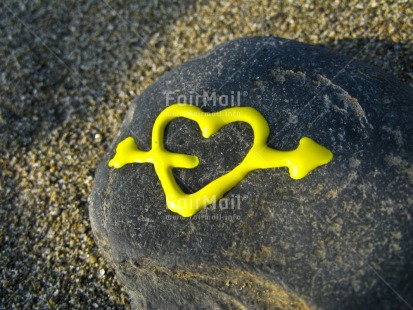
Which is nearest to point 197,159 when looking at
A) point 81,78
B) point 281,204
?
point 281,204

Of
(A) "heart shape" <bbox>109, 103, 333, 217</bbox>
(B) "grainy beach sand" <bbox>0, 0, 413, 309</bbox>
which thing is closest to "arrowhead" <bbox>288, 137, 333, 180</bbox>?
(A) "heart shape" <bbox>109, 103, 333, 217</bbox>

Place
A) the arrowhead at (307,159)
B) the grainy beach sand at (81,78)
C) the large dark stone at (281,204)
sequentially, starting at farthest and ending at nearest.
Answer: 1. the grainy beach sand at (81,78)
2. the arrowhead at (307,159)
3. the large dark stone at (281,204)

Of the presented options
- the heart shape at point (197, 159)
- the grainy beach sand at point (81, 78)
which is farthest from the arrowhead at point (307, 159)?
the grainy beach sand at point (81, 78)

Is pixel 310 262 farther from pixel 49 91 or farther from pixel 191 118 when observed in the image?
pixel 49 91

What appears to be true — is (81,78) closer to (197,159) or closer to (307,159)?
(197,159)

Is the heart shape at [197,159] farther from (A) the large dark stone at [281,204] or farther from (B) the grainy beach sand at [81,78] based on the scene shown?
(B) the grainy beach sand at [81,78]

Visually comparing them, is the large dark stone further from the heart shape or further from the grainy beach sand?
the grainy beach sand
